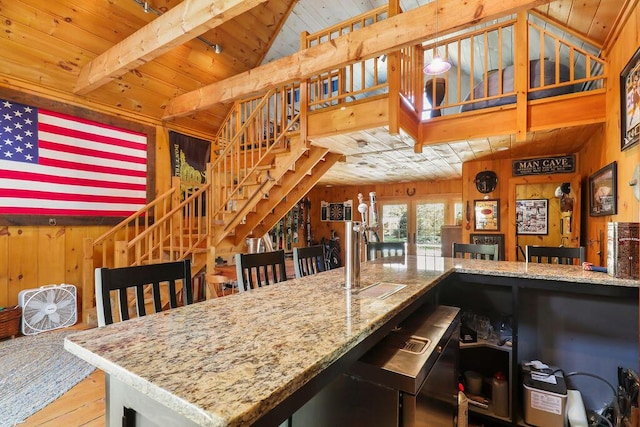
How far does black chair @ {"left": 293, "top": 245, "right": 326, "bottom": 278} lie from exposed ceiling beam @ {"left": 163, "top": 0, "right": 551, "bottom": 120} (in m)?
1.77

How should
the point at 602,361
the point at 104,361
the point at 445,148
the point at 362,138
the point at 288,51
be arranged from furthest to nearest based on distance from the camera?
the point at 288,51, the point at 445,148, the point at 362,138, the point at 602,361, the point at 104,361

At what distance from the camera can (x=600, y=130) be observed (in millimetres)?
2809

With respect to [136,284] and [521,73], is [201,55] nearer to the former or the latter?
[521,73]

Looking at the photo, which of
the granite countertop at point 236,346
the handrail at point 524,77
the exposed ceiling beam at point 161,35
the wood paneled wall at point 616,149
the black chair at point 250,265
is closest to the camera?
the granite countertop at point 236,346

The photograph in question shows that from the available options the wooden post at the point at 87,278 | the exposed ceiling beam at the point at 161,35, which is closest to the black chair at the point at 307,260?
the exposed ceiling beam at the point at 161,35

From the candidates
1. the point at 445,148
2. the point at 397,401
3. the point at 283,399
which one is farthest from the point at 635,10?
the point at 283,399

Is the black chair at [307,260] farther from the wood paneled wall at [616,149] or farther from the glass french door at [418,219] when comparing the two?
the glass french door at [418,219]

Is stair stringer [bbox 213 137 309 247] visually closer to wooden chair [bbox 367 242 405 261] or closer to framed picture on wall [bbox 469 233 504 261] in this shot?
wooden chair [bbox 367 242 405 261]

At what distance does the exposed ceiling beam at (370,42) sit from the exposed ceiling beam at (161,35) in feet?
2.94

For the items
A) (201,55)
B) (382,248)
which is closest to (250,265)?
(382,248)

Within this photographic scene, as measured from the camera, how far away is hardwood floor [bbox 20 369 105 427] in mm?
1889

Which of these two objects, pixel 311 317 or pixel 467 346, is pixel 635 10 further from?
pixel 311 317

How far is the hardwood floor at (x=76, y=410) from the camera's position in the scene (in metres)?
1.89

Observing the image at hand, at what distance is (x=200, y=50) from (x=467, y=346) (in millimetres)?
5101
